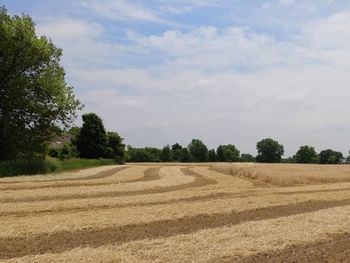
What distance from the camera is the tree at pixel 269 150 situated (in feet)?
540

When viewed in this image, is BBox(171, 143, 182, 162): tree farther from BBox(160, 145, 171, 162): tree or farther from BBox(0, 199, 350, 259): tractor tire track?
BBox(0, 199, 350, 259): tractor tire track

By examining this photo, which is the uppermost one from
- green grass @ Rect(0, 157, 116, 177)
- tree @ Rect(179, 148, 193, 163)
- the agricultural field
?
tree @ Rect(179, 148, 193, 163)

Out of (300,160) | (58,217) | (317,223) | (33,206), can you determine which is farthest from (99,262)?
(300,160)

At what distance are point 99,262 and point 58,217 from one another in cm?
743

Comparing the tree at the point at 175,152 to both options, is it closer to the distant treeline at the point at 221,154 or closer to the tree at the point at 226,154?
the distant treeline at the point at 221,154

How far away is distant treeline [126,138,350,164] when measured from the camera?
14512cm

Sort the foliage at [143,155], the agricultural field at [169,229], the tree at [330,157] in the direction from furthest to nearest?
the tree at [330,157] < the foliage at [143,155] < the agricultural field at [169,229]

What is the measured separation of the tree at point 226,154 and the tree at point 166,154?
1467cm

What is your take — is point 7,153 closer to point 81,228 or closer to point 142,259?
point 81,228

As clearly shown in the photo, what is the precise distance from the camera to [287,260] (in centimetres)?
1194

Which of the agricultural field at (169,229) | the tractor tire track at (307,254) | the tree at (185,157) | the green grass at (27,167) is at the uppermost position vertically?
the tree at (185,157)

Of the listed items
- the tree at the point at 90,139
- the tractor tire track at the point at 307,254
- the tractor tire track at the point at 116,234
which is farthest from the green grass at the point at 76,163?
the tractor tire track at the point at 307,254

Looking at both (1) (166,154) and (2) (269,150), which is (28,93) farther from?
(2) (269,150)

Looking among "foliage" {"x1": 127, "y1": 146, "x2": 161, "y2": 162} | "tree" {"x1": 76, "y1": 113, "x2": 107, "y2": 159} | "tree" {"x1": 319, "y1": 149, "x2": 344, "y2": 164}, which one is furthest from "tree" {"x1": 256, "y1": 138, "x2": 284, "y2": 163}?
"tree" {"x1": 76, "y1": 113, "x2": 107, "y2": 159}
